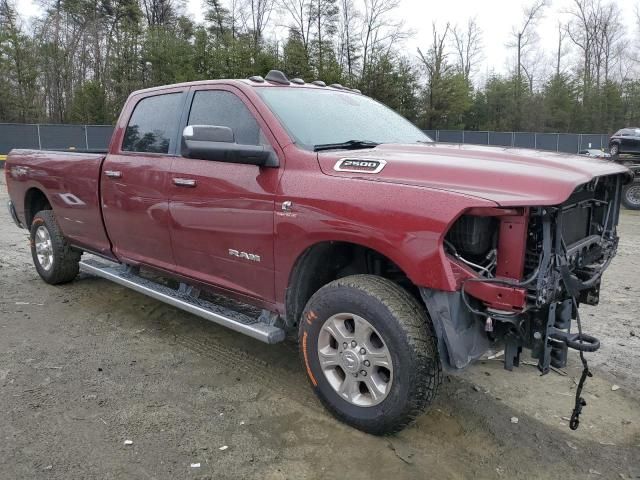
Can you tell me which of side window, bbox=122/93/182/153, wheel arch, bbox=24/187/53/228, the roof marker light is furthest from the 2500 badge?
wheel arch, bbox=24/187/53/228

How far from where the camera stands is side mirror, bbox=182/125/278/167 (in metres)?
3.30

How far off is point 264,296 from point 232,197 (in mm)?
673

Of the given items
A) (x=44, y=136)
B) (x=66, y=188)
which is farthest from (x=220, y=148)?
(x=44, y=136)

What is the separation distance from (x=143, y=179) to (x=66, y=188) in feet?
4.99

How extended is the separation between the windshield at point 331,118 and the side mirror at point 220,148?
0.87 feet

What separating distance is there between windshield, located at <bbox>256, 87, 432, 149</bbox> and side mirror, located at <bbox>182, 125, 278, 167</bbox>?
0.87 feet

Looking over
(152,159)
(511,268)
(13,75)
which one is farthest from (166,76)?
(511,268)

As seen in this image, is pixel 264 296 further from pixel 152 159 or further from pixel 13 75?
pixel 13 75

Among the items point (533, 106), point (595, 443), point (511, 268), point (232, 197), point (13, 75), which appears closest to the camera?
point (511, 268)

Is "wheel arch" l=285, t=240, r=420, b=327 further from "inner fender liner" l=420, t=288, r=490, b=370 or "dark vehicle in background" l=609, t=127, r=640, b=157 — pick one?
"dark vehicle in background" l=609, t=127, r=640, b=157

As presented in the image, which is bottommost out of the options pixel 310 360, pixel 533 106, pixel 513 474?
pixel 513 474

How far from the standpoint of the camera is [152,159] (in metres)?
4.34

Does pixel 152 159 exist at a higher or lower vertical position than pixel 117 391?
higher

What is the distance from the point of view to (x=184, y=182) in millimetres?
3951
